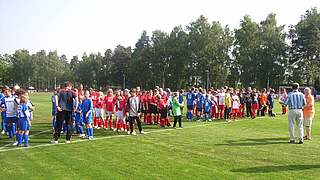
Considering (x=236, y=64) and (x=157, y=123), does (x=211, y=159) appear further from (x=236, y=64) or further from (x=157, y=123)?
(x=236, y=64)

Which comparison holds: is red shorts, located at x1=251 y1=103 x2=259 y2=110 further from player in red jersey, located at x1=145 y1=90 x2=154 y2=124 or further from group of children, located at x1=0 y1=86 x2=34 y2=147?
group of children, located at x1=0 y1=86 x2=34 y2=147

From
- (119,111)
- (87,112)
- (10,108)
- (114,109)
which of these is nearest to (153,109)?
(114,109)

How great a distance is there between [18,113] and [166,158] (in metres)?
6.09

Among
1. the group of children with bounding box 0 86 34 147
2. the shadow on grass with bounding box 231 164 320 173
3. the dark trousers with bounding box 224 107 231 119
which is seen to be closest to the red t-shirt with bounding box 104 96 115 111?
the group of children with bounding box 0 86 34 147

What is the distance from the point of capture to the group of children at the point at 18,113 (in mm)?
14125

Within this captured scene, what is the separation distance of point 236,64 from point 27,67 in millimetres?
83101

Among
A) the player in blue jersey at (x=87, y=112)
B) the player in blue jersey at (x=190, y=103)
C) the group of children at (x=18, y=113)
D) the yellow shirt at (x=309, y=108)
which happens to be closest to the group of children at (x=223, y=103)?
the player in blue jersey at (x=190, y=103)

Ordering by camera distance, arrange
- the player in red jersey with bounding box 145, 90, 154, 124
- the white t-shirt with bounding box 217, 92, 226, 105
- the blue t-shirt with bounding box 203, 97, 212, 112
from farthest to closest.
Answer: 1. the white t-shirt with bounding box 217, 92, 226, 105
2. the blue t-shirt with bounding box 203, 97, 212, 112
3. the player in red jersey with bounding box 145, 90, 154, 124

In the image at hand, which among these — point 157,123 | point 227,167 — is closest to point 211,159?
point 227,167

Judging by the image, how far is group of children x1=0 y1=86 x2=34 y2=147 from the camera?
46.3 ft

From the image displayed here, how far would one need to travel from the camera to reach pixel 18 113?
14.2 meters

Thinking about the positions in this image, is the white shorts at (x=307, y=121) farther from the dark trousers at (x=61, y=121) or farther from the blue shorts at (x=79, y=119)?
the blue shorts at (x=79, y=119)

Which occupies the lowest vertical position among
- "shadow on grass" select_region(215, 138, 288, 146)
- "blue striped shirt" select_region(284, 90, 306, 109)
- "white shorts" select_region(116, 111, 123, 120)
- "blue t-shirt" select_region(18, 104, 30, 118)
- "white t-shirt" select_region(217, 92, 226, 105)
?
"shadow on grass" select_region(215, 138, 288, 146)

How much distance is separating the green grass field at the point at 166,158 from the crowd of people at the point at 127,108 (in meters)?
0.88
